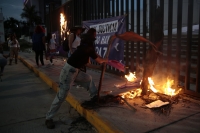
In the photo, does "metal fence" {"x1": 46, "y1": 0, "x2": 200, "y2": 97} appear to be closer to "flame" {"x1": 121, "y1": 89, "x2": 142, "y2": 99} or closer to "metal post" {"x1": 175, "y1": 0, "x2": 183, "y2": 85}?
"metal post" {"x1": 175, "y1": 0, "x2": 183, "y2": 85}

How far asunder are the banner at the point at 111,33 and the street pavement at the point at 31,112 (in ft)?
7.27

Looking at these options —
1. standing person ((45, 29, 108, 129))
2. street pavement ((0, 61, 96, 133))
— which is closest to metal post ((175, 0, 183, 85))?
standing person ((45, 29, 108, 129))

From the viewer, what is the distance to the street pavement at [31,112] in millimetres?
3465

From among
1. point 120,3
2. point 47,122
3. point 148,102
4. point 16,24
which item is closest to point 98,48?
point 120,3

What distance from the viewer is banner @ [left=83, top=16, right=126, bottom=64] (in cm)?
600

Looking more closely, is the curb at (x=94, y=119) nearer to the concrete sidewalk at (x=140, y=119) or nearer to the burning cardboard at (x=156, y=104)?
the concrete sidewalk at (x=140, y=119)

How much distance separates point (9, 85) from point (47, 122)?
155 inches

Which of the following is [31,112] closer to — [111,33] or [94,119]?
[94,119]

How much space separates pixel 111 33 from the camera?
638 centimetres

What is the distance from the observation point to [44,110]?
4.38m

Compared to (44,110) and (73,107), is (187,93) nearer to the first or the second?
(73,107)

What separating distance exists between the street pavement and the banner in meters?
2.22

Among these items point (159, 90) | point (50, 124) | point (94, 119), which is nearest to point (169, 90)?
point (159, 90)

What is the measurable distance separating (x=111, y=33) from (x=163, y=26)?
2.41 metres
